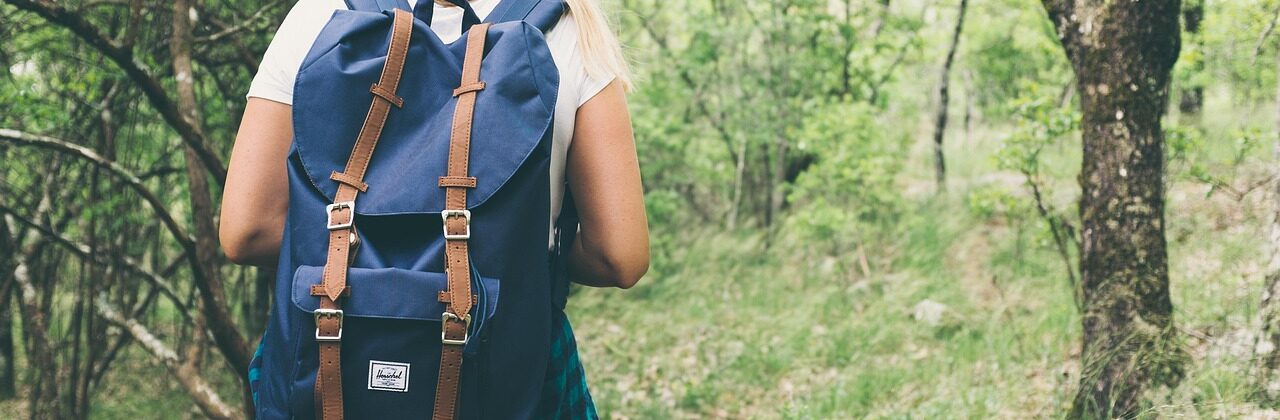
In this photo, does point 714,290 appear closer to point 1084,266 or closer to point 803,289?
point 803,289

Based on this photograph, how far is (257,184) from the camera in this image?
1.28 m

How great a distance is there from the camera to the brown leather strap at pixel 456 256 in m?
1.17

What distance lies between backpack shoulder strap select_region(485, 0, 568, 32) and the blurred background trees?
11.1 inches

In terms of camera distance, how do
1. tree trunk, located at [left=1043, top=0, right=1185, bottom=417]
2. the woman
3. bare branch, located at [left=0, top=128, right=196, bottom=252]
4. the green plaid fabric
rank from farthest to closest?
tree trunk, located at [left=1043, top=0, right=1185, bottom=417] → bare branch, located at [left=0, top=128, right=196, bottom=252] → the green plaid fabric → the woman

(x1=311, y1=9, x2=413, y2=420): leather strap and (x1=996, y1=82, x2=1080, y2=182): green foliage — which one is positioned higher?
(x1=996, y1=82, x2=1080, y2=182): green foliage

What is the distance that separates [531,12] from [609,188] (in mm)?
298

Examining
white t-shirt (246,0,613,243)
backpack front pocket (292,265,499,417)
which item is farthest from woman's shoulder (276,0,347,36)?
backpack front pocket (292,265,499,417)

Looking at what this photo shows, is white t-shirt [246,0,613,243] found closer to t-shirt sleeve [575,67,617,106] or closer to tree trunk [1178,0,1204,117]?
t-shirt sleeve [575,67,617,106]

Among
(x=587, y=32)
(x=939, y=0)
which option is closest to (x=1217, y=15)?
(x=939, y=0)

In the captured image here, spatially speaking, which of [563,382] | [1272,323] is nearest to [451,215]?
[563,382]

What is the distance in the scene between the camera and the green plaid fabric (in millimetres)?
1567

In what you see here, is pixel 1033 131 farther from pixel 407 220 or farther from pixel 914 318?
pixel 407 220

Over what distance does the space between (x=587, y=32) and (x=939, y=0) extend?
29.3 ft

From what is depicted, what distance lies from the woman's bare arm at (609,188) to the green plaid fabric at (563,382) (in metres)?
0.17
